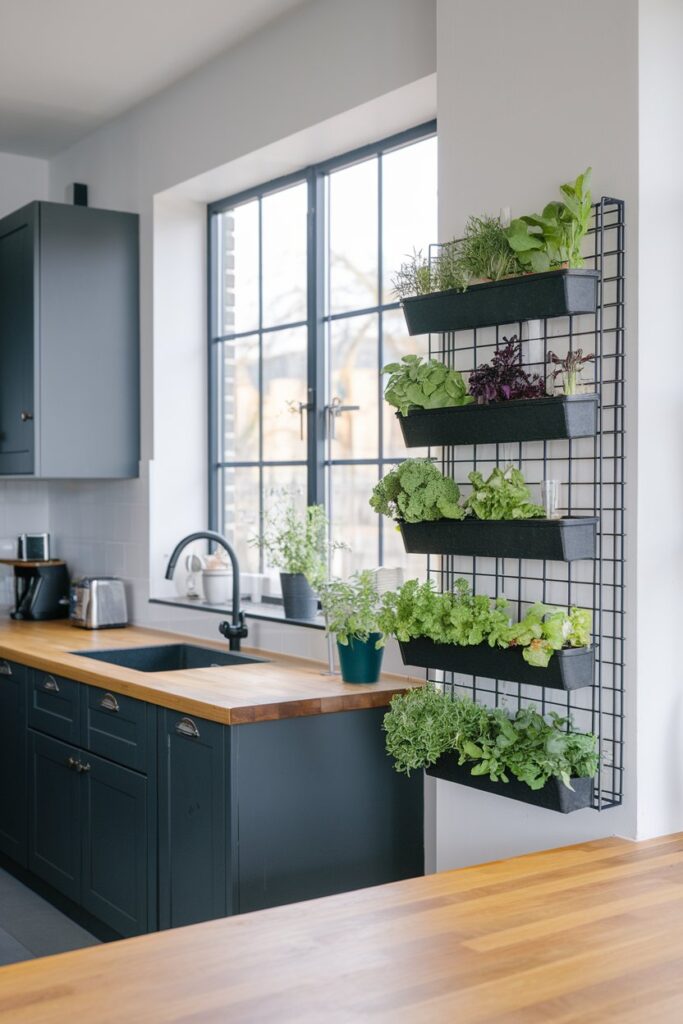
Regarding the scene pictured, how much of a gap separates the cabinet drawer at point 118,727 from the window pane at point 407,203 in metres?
1.45

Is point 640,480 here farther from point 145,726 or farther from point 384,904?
point 145,726

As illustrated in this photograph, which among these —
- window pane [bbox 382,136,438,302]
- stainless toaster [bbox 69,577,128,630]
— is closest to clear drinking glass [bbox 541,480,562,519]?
window pane [bbox 382,136,438,302]

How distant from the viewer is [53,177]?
5.34 m

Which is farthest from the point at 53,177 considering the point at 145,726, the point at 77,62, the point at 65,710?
the point at 145,726

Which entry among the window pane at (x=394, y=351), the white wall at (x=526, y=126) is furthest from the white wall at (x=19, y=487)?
the white wall at (x=526, y=126)

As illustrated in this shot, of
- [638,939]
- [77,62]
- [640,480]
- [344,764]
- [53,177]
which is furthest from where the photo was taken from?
[53,177]

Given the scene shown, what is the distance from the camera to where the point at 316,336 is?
407 cm

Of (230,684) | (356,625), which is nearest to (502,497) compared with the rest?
(356,625)

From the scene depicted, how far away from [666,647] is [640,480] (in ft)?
1.13

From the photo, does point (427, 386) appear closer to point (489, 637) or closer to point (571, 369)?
point (571, 369)

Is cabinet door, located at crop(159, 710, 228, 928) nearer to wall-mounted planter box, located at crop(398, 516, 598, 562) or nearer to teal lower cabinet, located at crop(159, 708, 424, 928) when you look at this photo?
teal lower cabinet, located at crop(159, 708, 424, 928)

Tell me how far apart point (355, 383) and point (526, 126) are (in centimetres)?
145

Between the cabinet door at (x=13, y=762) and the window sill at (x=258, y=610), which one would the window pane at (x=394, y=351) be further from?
the cabinet door at (x=13, y=762)

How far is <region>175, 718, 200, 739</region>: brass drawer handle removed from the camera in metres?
3.09
